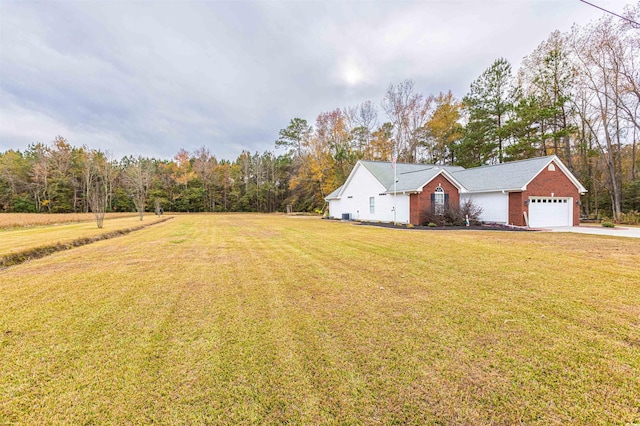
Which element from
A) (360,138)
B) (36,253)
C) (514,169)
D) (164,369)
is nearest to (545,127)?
(514,169)

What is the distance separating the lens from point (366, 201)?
22.9m

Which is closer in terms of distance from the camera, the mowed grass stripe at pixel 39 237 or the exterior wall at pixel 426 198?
the mowed grass stripe at pixel 39 237

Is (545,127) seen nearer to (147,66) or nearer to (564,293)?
(564,293)

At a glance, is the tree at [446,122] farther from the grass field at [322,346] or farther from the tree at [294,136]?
the grass field at [322,346]

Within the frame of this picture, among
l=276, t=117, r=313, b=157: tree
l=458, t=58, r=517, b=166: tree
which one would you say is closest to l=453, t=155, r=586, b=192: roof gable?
l=458, t=58, r=517, b=166: tree

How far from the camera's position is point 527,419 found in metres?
1.89

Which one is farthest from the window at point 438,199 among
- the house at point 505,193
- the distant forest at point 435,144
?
the distant forest at point 435,144

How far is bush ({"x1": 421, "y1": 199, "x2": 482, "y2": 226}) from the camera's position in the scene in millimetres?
16203

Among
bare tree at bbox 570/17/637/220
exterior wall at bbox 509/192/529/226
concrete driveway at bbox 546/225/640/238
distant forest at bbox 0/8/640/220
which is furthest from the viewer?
distant forest at bbox 0/8/640/220

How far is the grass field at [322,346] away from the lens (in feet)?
6.55

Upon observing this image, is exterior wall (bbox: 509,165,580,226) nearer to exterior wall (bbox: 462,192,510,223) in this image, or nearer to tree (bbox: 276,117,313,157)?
exterior wall (bbox: 462,192,510,223)

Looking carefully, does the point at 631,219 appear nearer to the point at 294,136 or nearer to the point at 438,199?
the point at 438,199

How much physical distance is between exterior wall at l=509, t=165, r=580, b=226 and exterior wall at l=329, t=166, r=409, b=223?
6.84 metres

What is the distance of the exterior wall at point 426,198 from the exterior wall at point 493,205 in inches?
79.3
